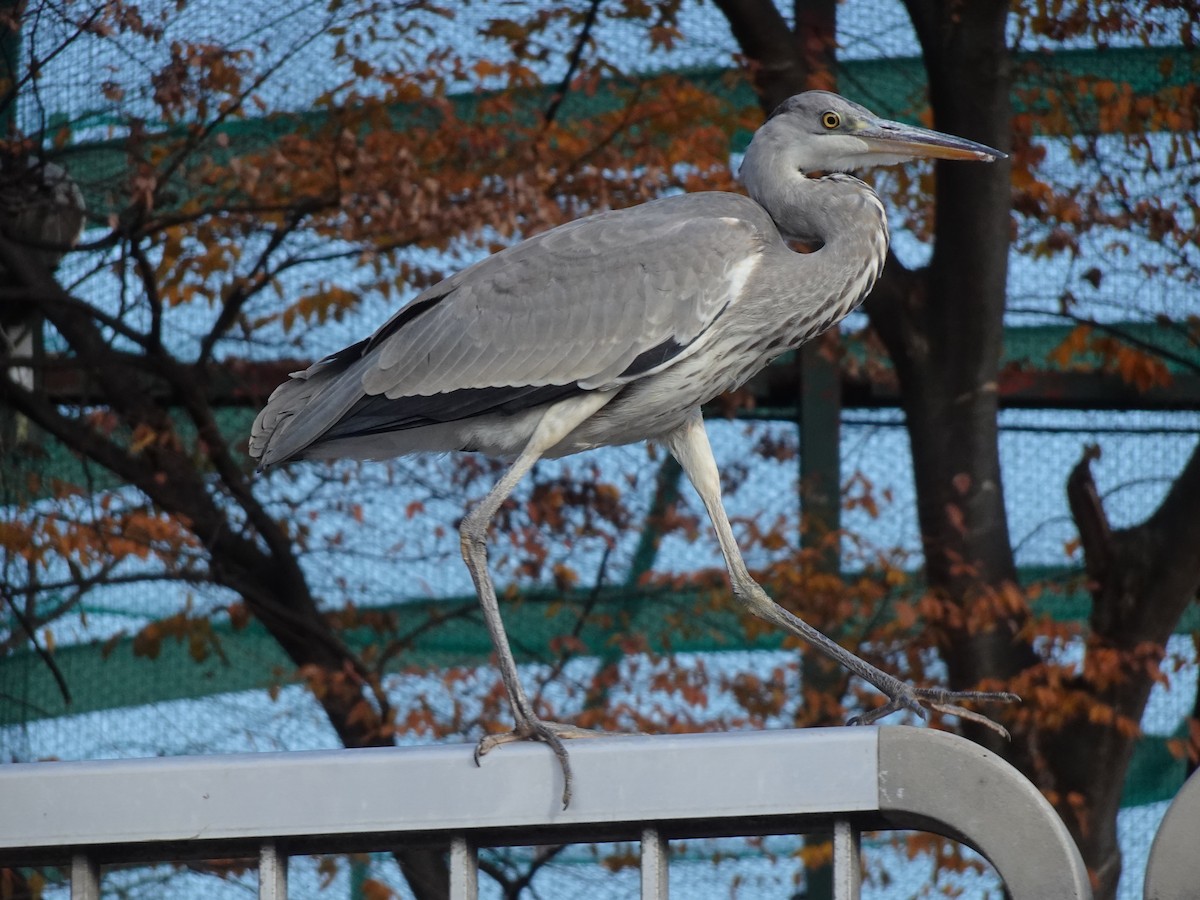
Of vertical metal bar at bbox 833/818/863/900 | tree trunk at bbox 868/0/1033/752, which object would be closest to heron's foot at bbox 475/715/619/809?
vertical metal bar at bbox 833/818/863/900

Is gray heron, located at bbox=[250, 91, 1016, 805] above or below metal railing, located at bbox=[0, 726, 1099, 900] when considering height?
above

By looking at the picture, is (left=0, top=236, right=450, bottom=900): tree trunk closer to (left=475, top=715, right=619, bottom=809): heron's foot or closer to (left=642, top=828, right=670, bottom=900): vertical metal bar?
(left=475, top=715, right=619, bottom=809): heron's foot

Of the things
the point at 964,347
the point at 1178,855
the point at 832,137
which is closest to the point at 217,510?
the point at 964,347

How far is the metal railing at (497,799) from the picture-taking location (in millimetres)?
1788

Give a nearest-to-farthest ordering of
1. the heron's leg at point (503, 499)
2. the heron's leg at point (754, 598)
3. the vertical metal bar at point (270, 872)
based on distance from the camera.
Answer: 1. the vertical metal bar at point (270, 872)
2. the heron's leg at point (754, 598)
3. the heron's leg at point (503, 499)

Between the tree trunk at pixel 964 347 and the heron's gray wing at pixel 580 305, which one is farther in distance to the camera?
the tree trunk at pixel 964 347

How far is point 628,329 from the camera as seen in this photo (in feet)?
9.66

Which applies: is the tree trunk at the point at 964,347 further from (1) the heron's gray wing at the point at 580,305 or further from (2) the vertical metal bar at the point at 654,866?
(2) the vertical metal bar at the point at 654,866

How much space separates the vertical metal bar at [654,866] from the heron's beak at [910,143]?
5.61 ft

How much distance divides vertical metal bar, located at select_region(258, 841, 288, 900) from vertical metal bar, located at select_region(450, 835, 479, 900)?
211mm

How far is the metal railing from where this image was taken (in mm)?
1788

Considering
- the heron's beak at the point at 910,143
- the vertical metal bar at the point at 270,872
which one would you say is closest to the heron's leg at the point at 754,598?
the heron's beak at the point at 910,143

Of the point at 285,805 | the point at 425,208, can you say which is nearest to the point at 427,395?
the point at 285,805

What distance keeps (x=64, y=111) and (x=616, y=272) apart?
3773 mm
